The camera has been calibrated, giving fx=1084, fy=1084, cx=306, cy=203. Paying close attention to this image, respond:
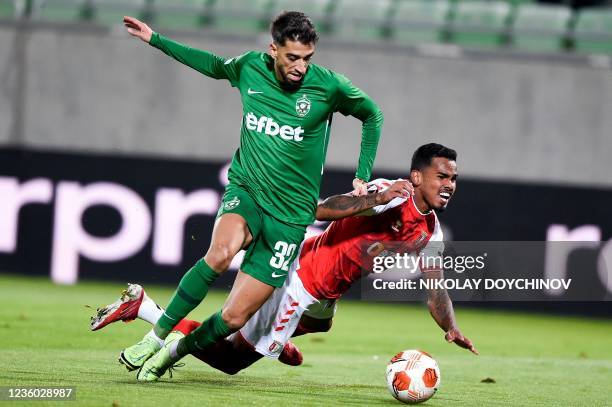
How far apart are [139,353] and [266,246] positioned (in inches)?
37.3

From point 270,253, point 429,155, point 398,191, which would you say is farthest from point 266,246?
point 429,155

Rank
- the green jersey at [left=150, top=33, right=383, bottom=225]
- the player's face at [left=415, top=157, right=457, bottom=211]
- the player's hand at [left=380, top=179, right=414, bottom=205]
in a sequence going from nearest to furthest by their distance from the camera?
1. the player's hand at [left=380, top=179, right=414, bottom=205]
2. the green jersey at [left=150, top=33, right=383, bottom=225]
3. the player's face at [left=415, top=157, right=457, bottom=211]

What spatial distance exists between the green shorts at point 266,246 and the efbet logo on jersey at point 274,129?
0.37 m

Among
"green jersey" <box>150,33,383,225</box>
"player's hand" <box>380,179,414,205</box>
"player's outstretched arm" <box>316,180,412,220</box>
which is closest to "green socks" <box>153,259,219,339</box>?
"green jersey" <box>150,33,383,225</box>

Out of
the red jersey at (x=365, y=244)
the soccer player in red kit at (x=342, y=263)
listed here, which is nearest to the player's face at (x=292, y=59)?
the soccer player in red kit at (x=342, y=263)

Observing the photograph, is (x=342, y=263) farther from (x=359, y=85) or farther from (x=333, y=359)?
(x=359, y=85)

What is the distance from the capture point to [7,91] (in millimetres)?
13891

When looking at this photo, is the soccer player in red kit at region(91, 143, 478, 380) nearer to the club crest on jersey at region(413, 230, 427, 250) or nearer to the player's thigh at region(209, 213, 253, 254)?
the club crest on jersey at region(413, 230, 427, 250)

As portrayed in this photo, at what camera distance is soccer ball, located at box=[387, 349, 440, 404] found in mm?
6145

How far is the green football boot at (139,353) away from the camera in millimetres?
6156

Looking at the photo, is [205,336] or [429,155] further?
[429,155]

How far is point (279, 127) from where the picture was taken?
20.6 ft

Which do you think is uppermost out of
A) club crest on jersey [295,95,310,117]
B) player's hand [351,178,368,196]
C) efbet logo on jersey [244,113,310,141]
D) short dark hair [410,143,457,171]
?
club crest on jersey [295,95,310,117]

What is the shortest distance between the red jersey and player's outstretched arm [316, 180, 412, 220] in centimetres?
37
